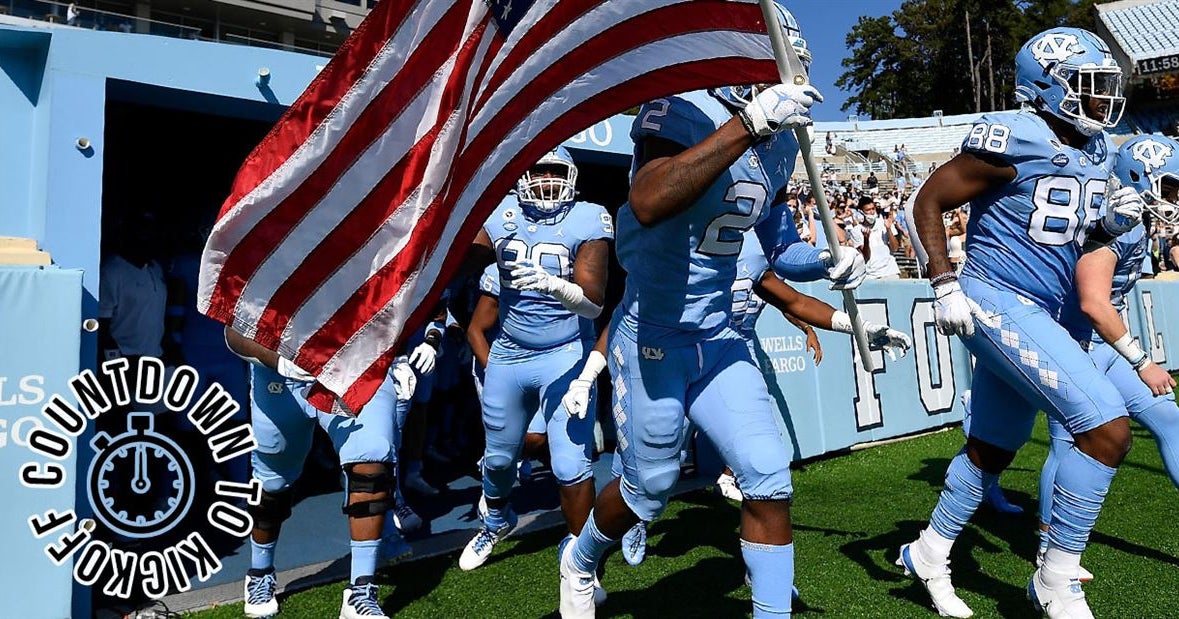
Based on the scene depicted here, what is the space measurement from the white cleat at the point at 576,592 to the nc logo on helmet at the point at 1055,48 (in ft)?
9.71

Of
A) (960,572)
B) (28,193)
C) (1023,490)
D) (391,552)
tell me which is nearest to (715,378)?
(960,572)

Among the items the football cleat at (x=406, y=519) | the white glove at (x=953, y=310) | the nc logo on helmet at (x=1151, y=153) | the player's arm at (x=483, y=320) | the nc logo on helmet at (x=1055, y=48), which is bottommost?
the football cleat at (x=406, y=519)

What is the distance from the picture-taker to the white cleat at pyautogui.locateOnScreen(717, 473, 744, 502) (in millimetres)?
6266

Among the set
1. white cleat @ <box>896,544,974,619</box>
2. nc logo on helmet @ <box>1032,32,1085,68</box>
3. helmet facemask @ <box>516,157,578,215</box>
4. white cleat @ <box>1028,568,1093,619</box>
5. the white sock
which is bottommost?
white cleat @ <box>896,544,974,619</box>

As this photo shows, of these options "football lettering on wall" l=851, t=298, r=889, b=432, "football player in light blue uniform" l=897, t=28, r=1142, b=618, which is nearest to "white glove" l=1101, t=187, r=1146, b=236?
"football player in light blue uniform" l=897, t=28, r=1142, b=618

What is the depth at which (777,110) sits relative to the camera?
232 cm

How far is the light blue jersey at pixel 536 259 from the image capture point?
189 inches

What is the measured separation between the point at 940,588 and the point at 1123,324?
1621 mm

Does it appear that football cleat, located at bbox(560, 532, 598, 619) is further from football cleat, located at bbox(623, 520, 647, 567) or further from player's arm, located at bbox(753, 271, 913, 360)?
player's arm, located at bbox(753, 271, 913, 360)

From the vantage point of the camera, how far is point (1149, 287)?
41.3 feet

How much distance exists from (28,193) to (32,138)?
299 millimetres

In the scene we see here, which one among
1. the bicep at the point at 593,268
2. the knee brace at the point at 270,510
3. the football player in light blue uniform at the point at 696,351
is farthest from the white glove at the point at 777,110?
the knee brace at the point at 270,510

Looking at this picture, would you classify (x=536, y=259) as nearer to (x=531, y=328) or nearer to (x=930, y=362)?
(x=531, y=328)

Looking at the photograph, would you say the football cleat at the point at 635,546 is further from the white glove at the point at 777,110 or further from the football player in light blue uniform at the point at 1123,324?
the white glove at the point at 777,110
